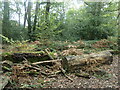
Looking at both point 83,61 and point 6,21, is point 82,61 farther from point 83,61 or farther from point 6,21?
point 6,21

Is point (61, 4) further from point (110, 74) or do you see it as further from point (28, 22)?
point (110, 74)

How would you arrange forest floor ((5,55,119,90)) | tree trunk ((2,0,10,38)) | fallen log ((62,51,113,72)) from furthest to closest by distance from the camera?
tree trunk ((2,0,10,38)) < fallen log ((62,51,113,72)) < forest floor ((5,55,119,90))

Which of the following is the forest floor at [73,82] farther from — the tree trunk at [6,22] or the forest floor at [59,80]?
the tree trunk at [6,22]

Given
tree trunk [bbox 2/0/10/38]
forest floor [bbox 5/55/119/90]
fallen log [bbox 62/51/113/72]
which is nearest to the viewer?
forest floor [bbox 5/55/119/90]

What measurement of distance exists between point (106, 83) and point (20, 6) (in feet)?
27.8

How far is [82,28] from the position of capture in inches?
332

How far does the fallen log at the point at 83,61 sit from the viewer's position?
370cm

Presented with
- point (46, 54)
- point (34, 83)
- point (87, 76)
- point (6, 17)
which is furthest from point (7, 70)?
point (6, 17)

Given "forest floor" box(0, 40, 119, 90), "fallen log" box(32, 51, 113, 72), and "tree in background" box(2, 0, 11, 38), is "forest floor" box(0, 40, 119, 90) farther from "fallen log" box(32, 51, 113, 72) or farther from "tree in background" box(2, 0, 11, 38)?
"tree in background" box(2, 0, 11, 38)

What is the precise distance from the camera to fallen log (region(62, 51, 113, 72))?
12.1 feet

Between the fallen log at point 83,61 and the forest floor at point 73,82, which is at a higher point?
the fallen log at point 83,61

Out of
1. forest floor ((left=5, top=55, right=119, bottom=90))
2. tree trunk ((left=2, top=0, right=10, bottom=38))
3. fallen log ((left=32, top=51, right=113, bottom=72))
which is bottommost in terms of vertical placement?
forest floor ((left=5, top=55, right=119, bottom=90))

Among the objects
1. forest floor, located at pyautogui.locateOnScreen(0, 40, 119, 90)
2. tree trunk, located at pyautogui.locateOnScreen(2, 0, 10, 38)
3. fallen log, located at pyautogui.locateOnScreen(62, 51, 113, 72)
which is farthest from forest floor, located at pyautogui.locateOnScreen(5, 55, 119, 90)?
tree trunk, located at pyautogui.locateOnScreen(2, 0, 10, 38)

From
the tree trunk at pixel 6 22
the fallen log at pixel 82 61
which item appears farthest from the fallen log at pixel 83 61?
the tree trunk at pixel 6 22
